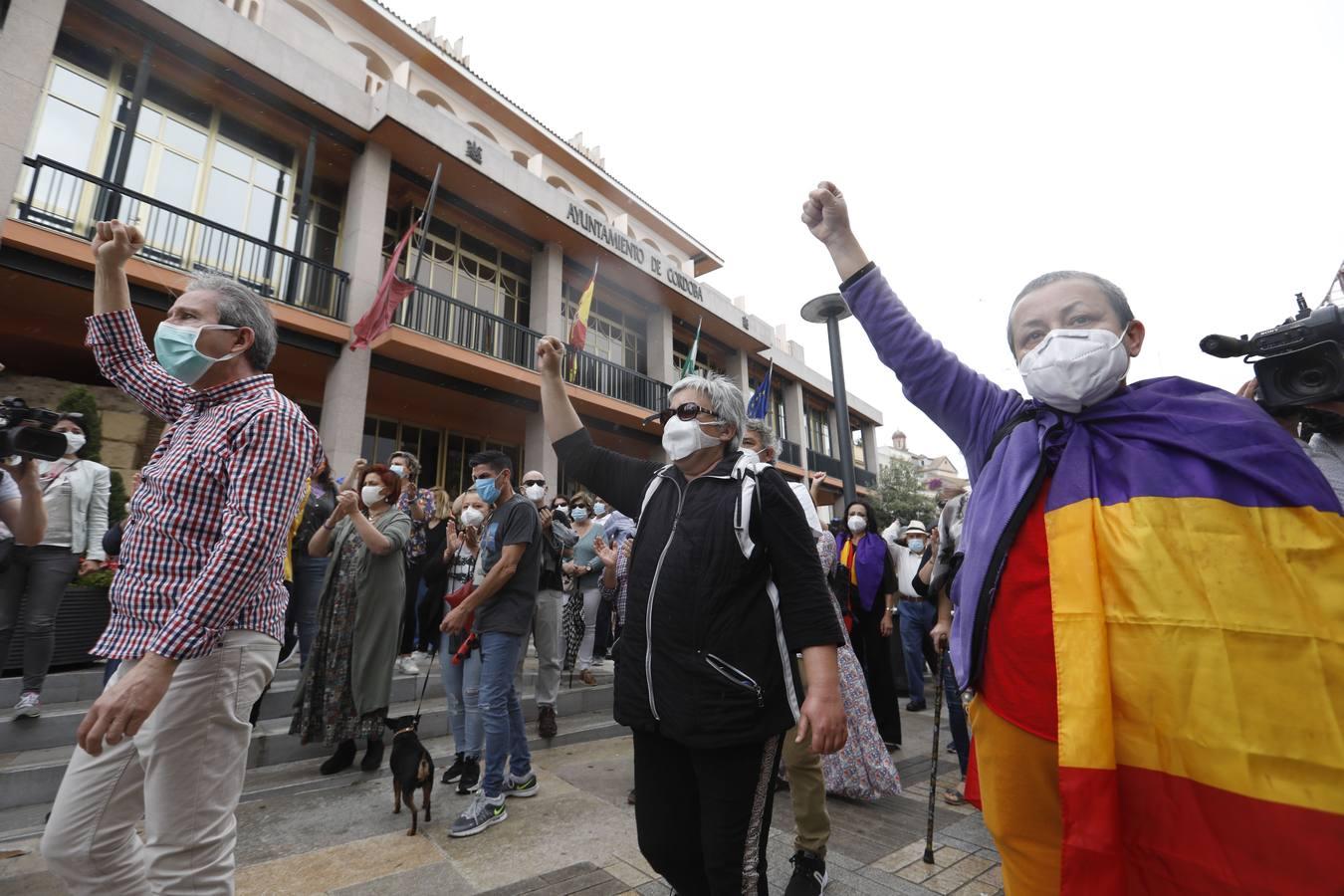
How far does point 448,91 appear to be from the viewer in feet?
53.9

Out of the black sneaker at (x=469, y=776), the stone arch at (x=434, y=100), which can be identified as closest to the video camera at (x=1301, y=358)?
the black sneaker at (x=469, y=776)

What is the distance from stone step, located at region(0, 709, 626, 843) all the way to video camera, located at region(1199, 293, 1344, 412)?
465 cm

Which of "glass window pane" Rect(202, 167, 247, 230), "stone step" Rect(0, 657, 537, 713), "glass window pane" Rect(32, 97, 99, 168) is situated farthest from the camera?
"glass window pane" Rect(202, 167, 247, 230)

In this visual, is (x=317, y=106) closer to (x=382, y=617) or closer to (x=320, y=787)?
(x=382, y=617)

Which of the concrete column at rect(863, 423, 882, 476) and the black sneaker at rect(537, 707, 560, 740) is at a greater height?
the concrete column at rect(863, 423, 882, 476)

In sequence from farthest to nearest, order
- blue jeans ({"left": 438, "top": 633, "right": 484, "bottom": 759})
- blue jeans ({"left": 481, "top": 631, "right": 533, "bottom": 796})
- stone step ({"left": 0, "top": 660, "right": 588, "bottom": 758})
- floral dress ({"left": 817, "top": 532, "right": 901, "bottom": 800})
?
stone step ({"left": 0, "top": 660, "right": 588, "bottom": 758})
floral dress ({"left": 817, "top": 532, "right": 901, "bottom": 800})
blue jeans ({"left": 438, "top": 633, "right": 484, "bottom": 759})
blue jeans ({"left": 481, "top": 631, "right": 533, "bottom": 796})

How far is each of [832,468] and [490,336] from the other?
56.1ft

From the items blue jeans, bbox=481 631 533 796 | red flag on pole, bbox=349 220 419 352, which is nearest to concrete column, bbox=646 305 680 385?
red flag on pole, bbox=349 220 419 352

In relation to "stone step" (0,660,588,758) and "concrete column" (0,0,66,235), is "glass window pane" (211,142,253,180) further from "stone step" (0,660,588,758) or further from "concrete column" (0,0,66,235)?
"stone step" (0,660,588,758)

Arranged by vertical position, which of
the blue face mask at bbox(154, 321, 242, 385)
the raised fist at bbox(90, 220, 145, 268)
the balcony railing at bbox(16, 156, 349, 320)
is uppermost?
the balcony railing at bbox(16, 156, 349, 320)

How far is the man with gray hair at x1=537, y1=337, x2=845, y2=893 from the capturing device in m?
1.77

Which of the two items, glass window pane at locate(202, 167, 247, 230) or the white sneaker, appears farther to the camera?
glass window pane at locate(202, 167, 247, 230)

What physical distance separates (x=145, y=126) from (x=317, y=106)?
2.58m

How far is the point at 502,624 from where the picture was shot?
374 centimetres
